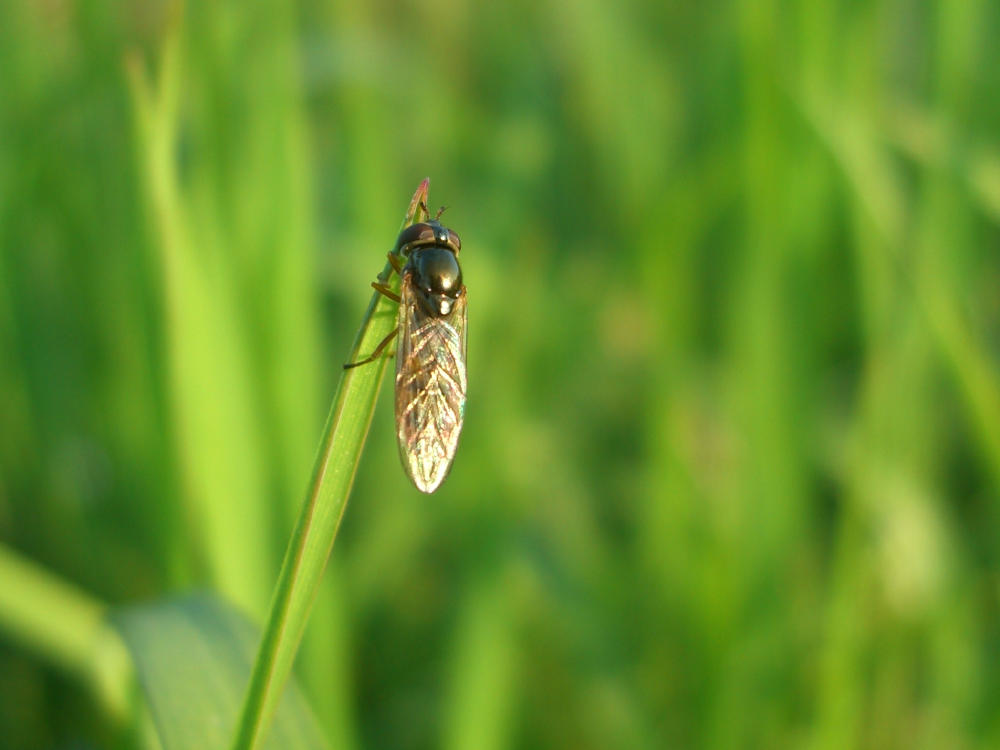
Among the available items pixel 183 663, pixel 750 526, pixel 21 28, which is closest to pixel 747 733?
pixel 750 526

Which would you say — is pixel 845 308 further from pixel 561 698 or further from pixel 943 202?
pixel 561 698

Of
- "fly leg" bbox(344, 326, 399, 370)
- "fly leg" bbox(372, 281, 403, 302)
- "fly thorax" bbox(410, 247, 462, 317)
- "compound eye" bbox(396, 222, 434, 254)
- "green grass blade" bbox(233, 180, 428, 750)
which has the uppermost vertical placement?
"compound eye" bbox(396, 222, 434, 254)

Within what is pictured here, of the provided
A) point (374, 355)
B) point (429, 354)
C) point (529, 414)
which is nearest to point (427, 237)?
point (429, 354)

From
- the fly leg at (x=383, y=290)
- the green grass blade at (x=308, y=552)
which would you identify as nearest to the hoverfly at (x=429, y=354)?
the fly leg at (x=383, y=290)

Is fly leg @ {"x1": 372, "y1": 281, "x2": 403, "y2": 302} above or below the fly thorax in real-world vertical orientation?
→ below

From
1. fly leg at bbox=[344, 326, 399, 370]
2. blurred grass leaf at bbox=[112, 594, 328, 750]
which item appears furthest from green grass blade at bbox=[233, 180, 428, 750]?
blurred grass leaf at bbox=[112, 594, 328, 750]

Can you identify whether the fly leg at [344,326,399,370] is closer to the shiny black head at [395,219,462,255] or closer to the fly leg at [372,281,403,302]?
the fly leg at [372,281,403,302]

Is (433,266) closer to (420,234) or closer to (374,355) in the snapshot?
(420,234)
